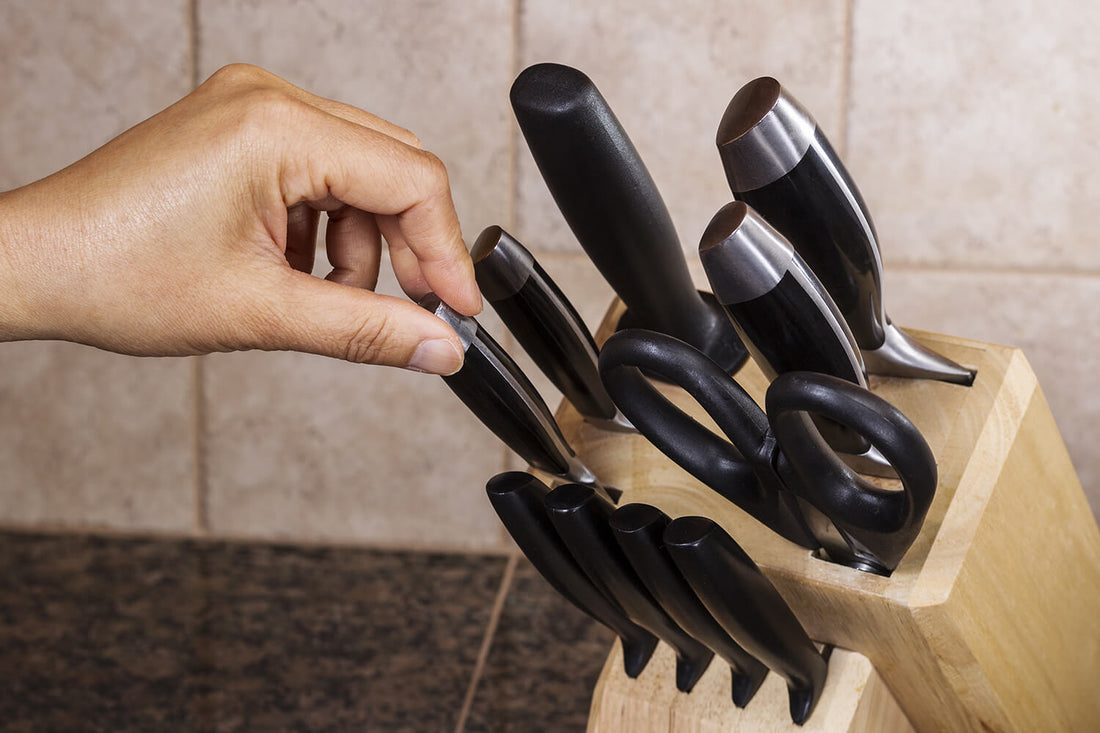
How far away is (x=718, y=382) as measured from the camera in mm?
318

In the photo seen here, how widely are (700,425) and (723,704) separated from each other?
13cm

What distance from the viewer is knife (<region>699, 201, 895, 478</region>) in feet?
0.96

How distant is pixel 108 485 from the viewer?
37.4 inches

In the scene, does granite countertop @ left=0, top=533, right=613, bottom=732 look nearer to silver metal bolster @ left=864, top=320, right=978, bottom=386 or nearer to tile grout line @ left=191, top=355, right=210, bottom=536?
tile grout line @ left=191, top=355, right=210, bottom=536

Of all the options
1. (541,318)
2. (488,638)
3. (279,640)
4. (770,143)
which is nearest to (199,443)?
(279,640)

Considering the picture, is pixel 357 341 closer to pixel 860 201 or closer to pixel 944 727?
pixel 860 201

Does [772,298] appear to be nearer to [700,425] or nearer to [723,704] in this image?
[700,425]

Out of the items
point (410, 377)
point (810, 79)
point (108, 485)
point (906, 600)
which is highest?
point (810, 79)

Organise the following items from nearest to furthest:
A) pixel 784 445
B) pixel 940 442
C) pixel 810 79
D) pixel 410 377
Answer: pixel 784 445
pixel 940 442
pixel 810 79
pixel 410 377

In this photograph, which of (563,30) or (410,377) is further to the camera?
(410,377)

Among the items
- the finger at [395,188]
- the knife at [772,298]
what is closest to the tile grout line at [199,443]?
the finger at [395,188]

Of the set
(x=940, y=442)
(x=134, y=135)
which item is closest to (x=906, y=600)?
(x=940, y=442)

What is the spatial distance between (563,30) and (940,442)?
50cm

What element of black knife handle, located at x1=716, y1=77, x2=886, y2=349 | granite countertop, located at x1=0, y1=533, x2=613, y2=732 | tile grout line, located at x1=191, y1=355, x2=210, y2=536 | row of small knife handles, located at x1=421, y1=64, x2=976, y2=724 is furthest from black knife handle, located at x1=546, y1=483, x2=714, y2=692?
tile grout line, located at x1=191, y1=355, x2=210, y2=536
